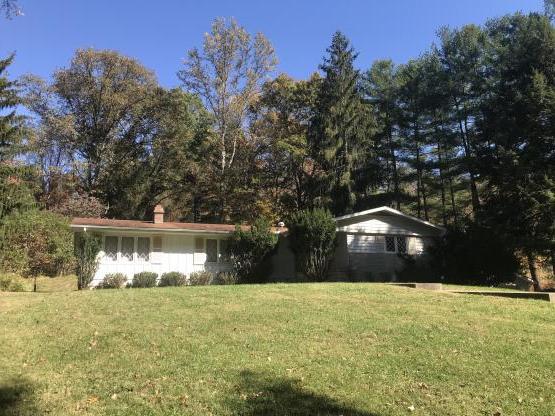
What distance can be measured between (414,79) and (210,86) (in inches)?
612

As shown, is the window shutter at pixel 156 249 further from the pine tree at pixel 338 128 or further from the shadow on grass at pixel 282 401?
the shadow on grass at pixel 282 401

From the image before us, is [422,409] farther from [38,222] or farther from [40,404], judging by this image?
[38,222]

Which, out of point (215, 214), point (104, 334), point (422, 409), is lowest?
point (422, 409)

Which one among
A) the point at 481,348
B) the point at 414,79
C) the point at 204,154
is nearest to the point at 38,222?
the point at 481,348

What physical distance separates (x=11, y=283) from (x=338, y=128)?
79.0 feet

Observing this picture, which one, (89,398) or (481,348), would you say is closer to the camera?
(89,398)

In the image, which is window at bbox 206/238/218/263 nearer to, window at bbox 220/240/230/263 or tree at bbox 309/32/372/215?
window at bbox 220/240/230/263

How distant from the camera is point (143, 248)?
23.2 metres

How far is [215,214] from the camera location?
37.5m

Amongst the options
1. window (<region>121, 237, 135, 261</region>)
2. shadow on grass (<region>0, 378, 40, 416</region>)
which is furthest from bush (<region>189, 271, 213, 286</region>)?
shadow on grass (<region>0, 378, 40, 416</region>)

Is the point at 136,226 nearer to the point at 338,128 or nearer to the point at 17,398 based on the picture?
the point at 17,398

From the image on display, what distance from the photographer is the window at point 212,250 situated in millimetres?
24375

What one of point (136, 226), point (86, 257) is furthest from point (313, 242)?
point (86, 257)

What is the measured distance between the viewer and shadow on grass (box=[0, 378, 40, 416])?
549 centimetres
